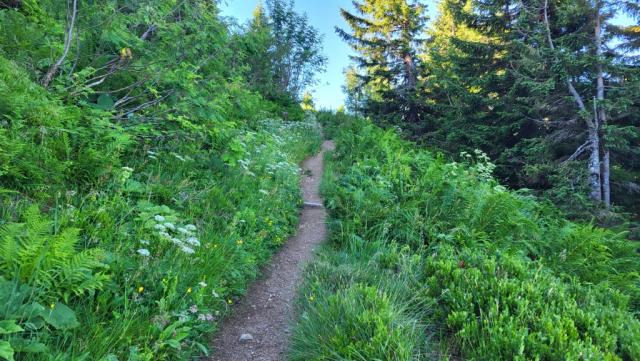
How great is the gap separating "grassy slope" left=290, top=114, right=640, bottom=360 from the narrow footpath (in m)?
0.36

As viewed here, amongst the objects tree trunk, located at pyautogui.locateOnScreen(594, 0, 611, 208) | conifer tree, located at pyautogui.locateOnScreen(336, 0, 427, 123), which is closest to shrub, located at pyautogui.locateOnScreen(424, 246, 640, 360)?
tree trunk, located at pyautogui.locateOnScreen(594, 0, 611, 208)

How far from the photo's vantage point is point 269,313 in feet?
12.8

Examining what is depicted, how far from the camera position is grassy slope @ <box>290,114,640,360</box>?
8.72 ft

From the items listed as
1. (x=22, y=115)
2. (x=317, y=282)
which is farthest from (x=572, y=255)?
(x=22, y=115)

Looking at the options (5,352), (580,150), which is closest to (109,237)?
(5,352)

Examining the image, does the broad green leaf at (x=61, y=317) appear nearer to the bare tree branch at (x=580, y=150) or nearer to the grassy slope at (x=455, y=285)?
the grassy slope at (x=455, y=285)

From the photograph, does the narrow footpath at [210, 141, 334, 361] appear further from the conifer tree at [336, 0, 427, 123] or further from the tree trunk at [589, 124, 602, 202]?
the conifer tree at [336, 0, 427, 123]

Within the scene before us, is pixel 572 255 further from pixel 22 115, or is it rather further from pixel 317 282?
pixel 22 115

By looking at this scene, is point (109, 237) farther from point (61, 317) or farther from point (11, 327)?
point (11, 327)

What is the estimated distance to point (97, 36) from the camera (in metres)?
4.65

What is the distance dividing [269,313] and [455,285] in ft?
7.12

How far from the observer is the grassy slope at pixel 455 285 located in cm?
266

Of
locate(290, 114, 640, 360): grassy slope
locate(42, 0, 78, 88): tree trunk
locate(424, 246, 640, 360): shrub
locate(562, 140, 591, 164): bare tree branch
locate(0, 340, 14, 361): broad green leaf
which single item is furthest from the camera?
locate(562, 140, 591, 164): bare tree branch

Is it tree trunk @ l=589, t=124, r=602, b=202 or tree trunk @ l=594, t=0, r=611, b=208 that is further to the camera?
tree trunk @ l=594, t=0, r=611, b=208
